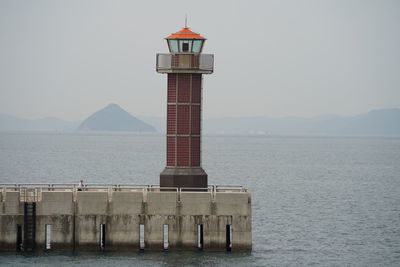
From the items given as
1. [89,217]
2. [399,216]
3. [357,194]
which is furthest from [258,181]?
[89,217]

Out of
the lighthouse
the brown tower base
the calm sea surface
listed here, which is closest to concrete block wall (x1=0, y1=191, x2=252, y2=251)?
Result: the calm sea surface

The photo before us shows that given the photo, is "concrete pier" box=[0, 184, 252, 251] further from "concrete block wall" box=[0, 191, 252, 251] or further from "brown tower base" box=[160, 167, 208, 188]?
"brown tower base" box=[160, 167, 208, 188]

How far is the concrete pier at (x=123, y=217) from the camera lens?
38.7 metres

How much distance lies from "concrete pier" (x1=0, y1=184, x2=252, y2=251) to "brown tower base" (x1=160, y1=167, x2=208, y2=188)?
2.09 m

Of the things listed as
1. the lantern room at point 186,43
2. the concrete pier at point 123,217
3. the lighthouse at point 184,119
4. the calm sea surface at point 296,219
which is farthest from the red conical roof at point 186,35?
the calm sea surface at point 296,219

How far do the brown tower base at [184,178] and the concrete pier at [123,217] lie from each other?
2087 mm

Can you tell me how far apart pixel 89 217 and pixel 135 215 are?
2072 mm

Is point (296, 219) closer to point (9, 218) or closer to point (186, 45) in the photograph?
point (186, 45)

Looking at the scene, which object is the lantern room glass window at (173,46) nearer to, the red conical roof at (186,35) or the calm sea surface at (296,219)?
the red conical roof at (186,35)

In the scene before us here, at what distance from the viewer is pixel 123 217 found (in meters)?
38.7

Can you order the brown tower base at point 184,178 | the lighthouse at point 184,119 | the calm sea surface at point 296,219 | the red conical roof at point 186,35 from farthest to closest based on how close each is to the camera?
the red conical roof at point 186,35 → the lighthouse at point 184,119 → the brown tower base at point 184,178 → the calm sea surface at point 296,219

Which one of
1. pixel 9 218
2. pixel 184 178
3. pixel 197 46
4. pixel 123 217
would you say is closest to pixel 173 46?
pixel 197 46

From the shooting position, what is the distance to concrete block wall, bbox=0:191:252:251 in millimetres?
38688

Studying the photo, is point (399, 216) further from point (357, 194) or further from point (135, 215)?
point (135, 215)
